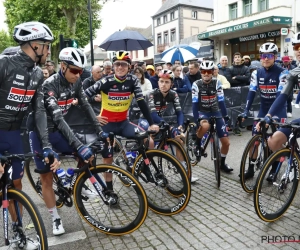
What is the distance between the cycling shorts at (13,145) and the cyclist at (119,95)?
1.38m

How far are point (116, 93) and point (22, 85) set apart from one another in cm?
183

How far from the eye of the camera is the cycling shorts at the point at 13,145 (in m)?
3.32

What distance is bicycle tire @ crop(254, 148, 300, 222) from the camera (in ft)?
12.1

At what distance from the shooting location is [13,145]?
3389 mm

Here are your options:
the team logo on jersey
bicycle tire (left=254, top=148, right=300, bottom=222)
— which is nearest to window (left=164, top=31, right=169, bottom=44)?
bicycle tire (left=254, top=148, right=300, bottom=222)

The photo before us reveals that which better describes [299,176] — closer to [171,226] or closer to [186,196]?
[186,196]

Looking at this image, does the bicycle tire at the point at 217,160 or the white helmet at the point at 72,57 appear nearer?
the white helmet at the point at 72,57

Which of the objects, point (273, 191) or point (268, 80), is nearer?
point (273, 191)

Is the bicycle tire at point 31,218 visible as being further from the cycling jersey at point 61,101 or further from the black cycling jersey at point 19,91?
the cycling jersey at point 61,101

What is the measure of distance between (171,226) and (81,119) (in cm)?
439

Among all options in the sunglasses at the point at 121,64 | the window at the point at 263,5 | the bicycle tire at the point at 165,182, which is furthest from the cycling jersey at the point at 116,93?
the window at the point at 263,5

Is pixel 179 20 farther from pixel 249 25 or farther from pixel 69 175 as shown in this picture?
pixel 69 175

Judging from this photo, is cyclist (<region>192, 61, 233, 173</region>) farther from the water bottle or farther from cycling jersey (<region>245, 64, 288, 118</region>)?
the water bottle

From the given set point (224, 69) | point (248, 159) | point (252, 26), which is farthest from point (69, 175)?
point (252, 26)
